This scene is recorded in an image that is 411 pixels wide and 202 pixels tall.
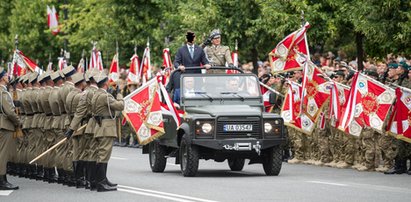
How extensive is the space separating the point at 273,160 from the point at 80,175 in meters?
4.11

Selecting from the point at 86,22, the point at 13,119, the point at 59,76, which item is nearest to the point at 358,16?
the point at 59,76

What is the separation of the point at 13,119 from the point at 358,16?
9.19m

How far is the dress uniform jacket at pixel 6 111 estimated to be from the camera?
21000mm

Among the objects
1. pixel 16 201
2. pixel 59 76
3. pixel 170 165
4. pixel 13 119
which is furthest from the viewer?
pixel 170 165

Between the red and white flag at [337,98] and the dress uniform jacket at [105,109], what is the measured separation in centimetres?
708

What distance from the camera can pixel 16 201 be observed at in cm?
1853

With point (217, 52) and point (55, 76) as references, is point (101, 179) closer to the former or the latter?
point (55, 76)

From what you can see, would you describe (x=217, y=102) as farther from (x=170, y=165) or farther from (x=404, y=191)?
(x=404, y=191)

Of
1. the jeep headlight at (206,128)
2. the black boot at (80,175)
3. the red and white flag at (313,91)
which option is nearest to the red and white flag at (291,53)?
the red and white flag at (313,91)

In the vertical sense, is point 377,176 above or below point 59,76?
below

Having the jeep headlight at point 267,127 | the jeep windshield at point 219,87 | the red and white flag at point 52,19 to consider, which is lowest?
the jeep headlight at point 267,127

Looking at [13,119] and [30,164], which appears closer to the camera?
[13,119]

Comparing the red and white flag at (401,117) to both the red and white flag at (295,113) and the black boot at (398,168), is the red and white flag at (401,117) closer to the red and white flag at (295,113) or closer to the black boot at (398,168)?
the black boot at (398,168)

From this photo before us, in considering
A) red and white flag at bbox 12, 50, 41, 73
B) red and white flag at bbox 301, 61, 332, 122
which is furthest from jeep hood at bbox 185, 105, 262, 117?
red and white flag at bbox 12, 50, 41, 73
